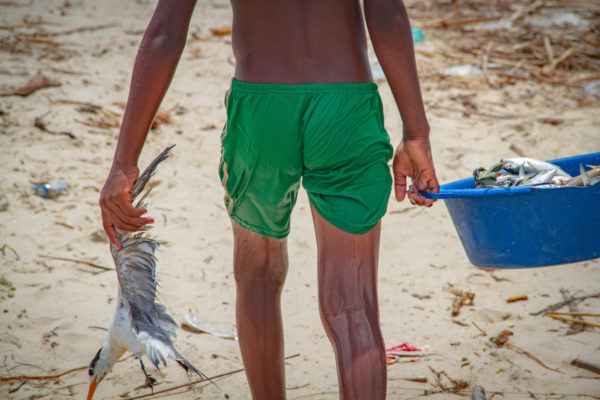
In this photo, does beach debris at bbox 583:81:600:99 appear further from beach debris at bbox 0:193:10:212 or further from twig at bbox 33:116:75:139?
beach debris at bbox 0:193:10:212

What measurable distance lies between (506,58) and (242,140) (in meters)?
5.99

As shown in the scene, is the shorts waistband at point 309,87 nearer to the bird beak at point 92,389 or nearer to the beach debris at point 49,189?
the bird beak at point 92,389

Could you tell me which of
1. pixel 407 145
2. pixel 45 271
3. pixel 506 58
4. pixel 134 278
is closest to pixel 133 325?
pixel 134 278

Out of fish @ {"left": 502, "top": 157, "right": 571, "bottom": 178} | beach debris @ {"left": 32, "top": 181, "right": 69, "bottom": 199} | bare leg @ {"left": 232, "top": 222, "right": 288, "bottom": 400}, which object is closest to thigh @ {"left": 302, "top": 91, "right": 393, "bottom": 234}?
bare leg @ {"left": 232, "top": 222, "right": 288, "bottom": 400}

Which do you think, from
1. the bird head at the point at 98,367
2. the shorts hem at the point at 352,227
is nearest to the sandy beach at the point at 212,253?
the bird head at the point at 98,367

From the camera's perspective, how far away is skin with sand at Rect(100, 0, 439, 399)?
1791 millimetres

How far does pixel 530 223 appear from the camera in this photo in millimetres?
2082

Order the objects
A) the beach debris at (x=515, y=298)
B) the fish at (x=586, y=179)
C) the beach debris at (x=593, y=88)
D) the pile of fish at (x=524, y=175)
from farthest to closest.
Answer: the beach debris at (x=593, y=88), the beach debris at (x=515, y=298), the pile of fish at (x=524, y=175), the fish at (x=586, y=179)

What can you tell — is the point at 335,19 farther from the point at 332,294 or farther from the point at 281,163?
the point at 332,294

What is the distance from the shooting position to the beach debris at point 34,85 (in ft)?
17.5

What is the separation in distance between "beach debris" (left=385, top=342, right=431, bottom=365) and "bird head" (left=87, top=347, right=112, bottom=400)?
1.30m

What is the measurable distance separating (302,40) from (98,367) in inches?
59.6

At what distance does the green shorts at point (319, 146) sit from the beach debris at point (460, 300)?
177cm

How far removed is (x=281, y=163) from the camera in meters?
1.87
